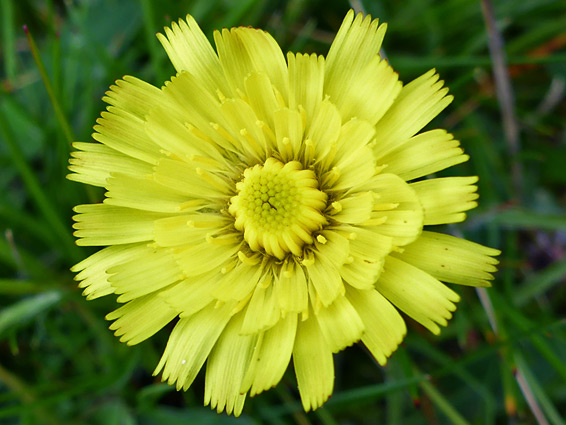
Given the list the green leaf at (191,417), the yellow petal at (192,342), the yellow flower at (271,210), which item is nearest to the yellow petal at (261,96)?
the yellow flower at (271,210)

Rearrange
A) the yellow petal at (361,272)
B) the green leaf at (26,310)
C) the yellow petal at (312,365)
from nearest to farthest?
the yellow petal at (361,272) → the yellow petal at (312,365) → the green leaf at (26,310)

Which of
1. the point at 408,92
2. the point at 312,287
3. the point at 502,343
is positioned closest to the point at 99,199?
the point at 312,287

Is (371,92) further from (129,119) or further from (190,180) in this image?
(129,119)

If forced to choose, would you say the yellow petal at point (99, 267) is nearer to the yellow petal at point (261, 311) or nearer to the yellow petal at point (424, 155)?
the yellow petal at point (261, 311)

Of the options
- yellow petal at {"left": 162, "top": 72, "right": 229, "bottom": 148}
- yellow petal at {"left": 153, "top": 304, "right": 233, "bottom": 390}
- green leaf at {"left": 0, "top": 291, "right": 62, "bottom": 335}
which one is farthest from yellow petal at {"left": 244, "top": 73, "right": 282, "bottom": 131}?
green leaf at {"left": 0, "top": 291, "right": 62, "bottom": 335}

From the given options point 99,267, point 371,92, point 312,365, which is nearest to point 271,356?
point 312,365

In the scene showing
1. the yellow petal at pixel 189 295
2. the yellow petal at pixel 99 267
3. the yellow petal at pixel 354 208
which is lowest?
the yellow petal at pixel 99 267
